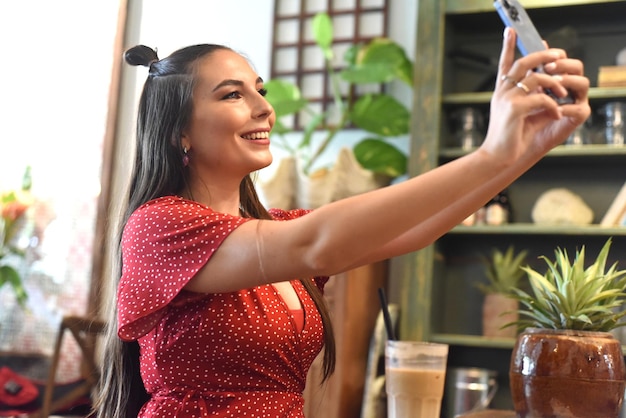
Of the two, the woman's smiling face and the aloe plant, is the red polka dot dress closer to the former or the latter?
the woman's smiling face

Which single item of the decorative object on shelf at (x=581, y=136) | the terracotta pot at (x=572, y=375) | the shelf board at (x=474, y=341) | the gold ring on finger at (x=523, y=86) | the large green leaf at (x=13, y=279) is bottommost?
the shelf board at (x=474, y=341)

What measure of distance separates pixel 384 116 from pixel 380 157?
0.65ft

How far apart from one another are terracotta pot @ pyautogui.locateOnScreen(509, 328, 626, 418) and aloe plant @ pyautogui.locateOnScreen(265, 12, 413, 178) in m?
2.06

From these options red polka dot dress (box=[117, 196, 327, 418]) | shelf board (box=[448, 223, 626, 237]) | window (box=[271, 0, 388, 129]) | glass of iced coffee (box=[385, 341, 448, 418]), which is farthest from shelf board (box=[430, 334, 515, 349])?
red polka dot dress (box=[117, 196, 327, 418])

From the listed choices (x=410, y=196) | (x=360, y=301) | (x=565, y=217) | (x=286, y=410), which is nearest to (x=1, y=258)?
(x=360, y=301)

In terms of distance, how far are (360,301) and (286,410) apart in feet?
6.24

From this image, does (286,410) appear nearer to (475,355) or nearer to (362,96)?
(475,355)

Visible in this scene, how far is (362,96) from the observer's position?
3.75 m

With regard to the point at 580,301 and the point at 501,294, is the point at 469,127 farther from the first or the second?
the point at 580,301

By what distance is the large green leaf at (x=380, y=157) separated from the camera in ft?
11.3

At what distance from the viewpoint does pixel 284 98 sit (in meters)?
3.68

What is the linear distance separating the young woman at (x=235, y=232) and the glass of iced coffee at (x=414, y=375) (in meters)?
0.15

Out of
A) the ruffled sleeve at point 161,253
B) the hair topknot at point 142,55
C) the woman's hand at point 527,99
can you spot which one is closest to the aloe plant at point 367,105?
the hair topknot at point 142,55

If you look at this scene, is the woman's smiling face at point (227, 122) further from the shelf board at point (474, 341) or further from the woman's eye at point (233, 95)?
the shelf board at point (474, 341)
